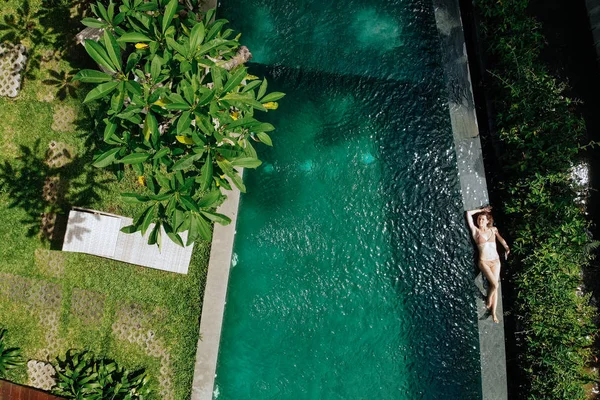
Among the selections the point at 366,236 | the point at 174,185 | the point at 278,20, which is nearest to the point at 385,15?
the point at 278,20

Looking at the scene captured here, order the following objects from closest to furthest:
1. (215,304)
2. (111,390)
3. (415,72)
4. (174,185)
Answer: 1. (174,185)
2. (111,390)
3. (215,304)
4. (415,72)

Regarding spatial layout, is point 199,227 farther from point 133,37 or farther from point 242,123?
point 133,37

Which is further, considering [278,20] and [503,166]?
[278,20]

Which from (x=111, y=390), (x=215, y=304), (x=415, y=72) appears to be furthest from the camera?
(x=415, y=72)

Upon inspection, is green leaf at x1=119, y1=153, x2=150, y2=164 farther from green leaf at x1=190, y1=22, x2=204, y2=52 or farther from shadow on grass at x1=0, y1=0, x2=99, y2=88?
shadow on grass at x1=0, y1=0, x2=99, y2=88

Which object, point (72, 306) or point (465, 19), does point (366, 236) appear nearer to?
point (465, 19)

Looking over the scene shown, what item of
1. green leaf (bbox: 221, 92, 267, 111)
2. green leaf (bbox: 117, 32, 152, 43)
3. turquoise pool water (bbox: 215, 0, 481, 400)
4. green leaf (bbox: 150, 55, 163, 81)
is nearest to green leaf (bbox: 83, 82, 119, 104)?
green leaf (bbox: 150, 55, 163, 81)

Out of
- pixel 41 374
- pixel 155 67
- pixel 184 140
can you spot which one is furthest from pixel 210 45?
pixel 41 374
